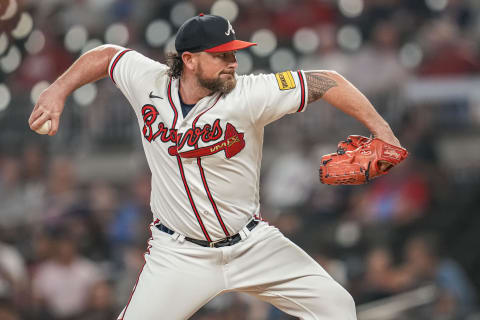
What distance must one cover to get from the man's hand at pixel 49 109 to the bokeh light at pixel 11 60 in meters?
2.66

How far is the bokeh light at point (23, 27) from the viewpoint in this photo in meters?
5.30

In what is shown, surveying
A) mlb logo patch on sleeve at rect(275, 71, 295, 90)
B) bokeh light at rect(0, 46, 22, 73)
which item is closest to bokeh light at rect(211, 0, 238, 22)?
bokeh light at rect(0, 46, 22, 73)

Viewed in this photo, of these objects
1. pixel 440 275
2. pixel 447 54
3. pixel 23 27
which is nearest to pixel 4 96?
pixel 23 27

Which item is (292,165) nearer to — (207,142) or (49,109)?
(207,142)

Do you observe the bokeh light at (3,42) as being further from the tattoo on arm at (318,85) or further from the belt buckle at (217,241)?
the tattoo on arm at (318,85)

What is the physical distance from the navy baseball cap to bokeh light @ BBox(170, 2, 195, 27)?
201 inches

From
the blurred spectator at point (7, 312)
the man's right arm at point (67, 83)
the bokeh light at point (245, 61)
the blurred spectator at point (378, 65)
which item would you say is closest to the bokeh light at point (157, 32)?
the bokeh light at point (245, 61)

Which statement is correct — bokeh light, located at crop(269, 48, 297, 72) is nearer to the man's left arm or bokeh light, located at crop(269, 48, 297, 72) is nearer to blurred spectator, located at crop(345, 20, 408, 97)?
blurred spectator, located at crop(345, 20, 408, 97)

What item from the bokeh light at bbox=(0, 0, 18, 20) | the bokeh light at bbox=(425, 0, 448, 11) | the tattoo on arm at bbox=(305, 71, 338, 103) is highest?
the bokeh light at bbox=(0, 0, 18, 20)

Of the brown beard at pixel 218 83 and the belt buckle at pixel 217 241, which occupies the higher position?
the brown beard at pixel 218 83

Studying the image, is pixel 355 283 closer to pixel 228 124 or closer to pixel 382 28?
pixel 382 28

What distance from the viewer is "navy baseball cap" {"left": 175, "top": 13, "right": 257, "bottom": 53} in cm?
327

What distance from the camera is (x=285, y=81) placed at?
3.35 m

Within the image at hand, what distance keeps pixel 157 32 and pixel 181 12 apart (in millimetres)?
354
